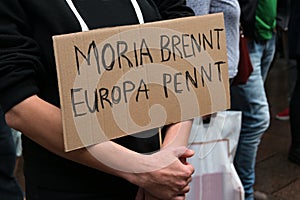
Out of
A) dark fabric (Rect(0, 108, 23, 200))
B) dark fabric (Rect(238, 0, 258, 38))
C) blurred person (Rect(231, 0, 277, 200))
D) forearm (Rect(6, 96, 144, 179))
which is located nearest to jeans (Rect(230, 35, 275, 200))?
blurred person (Rect(231, 0, 277, 200))

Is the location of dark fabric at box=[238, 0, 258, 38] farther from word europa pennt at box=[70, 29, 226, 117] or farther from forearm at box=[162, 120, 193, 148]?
forearm at box=[162, 120, 193, 148]

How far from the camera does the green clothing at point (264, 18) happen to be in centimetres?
279

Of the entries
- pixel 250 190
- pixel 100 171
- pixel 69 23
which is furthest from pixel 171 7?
pixel 250 190

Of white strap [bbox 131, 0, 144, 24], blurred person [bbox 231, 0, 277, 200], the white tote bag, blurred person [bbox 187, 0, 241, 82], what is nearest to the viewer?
white strap [bbox 131, 0, 144, 24]

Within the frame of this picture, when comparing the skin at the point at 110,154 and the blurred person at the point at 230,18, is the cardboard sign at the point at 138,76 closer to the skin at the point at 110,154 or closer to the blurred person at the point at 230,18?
the skin at the point at 110,154

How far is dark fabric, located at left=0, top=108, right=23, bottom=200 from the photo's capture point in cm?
237

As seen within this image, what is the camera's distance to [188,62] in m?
1.33

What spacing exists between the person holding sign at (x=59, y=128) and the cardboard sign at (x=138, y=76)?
0.06 metres

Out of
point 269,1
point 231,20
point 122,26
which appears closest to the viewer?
point 122,26

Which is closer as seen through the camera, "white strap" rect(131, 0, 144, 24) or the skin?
the skin

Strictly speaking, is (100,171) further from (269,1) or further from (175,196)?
(269,1)

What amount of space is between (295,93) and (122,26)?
8.95ft

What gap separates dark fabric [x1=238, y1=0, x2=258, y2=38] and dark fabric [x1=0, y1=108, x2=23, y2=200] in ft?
4.23

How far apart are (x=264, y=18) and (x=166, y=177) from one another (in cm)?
178
